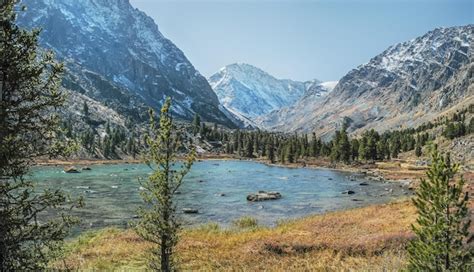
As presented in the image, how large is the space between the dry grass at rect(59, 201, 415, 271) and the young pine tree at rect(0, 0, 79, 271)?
9.05 meters

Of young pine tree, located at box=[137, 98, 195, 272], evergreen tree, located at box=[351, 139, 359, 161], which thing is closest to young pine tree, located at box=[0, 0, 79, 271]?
young pine tree, located at box=[137, 98, 195, 272]

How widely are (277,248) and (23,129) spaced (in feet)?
69.3

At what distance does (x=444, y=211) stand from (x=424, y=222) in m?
1.17

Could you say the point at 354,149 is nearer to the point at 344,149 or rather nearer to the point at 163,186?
the point at 344,149

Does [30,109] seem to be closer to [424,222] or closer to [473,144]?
[424,222]

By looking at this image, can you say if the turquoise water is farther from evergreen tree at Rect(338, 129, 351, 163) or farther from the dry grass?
evergreen tree at Rect(338, 129, 351, 163)

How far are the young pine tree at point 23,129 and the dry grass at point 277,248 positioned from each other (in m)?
9.05

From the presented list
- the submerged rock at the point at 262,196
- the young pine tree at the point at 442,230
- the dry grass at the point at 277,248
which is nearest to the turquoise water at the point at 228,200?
the submerged rock at the point at 262,196

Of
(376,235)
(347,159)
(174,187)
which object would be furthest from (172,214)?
(347,159)

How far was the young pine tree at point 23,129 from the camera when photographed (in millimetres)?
15961

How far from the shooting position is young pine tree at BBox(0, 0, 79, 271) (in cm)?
1596

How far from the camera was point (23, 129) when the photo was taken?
1697 centimetres

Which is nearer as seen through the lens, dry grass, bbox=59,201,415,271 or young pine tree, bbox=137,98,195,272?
young pine tree, bbox=137,98,195,272

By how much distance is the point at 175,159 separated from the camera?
2055cm
